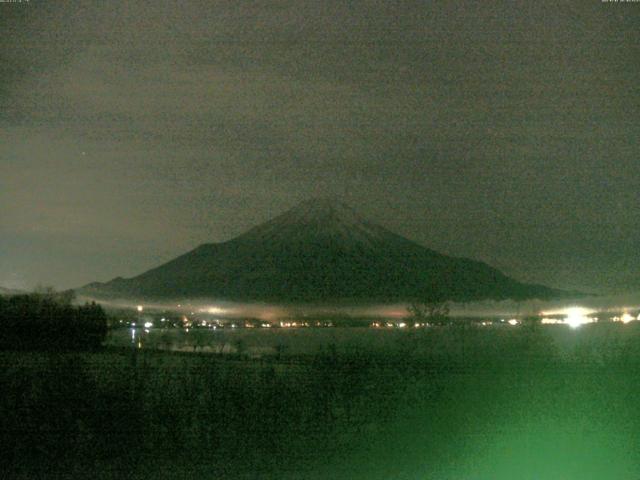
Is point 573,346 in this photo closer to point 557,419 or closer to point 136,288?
point 557,419

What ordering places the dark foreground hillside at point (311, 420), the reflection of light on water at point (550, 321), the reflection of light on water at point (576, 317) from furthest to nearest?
1. the reflection of light on water at point (576, 317)
2. the reflection of light on water at point (550, 321)
3. the dark foreground hillside at point (311, 420)

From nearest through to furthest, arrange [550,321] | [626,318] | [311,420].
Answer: [311,420] → [550,321] → [626,318]

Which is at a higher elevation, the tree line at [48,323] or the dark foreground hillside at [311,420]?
the tree line at [48,323]

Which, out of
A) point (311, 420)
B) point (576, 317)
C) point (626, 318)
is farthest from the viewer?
point (576, 317)

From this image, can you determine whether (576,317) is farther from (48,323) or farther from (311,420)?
(48,323)

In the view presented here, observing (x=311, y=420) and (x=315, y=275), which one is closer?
(x=311, y=420)

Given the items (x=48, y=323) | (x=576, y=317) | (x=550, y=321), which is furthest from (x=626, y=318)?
(x=48, y=323)

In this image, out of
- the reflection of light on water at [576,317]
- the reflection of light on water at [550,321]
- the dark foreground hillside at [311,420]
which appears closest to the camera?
the dark foreground hillside at [311,420]

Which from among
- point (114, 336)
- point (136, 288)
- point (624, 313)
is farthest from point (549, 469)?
point (136, 288)

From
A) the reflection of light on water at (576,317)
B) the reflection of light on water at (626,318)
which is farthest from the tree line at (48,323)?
the reflection of light on water at (626,318)

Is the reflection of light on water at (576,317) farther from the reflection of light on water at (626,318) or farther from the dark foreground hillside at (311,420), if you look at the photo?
the dark foreground hillside at (311,420)
